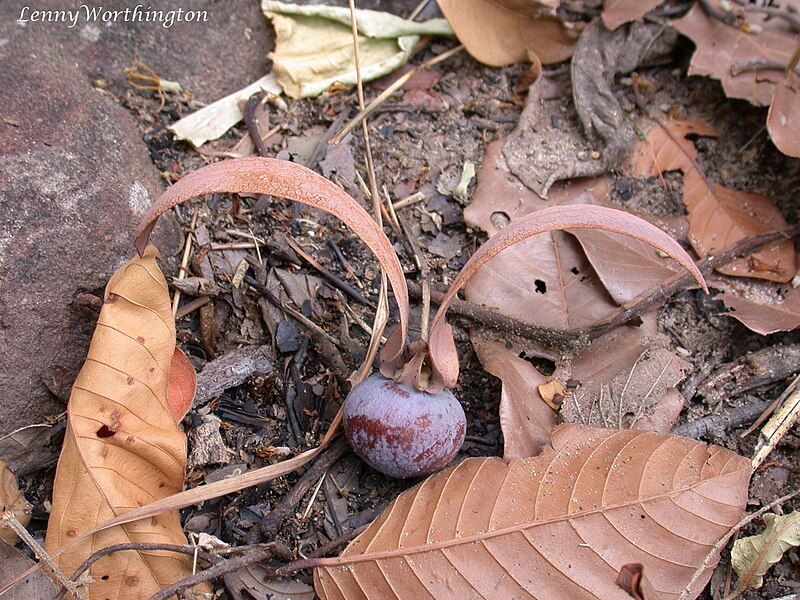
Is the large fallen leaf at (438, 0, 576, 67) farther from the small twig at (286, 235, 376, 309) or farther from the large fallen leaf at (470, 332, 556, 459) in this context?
the large fallen leaf at (470, 332, 556, 459)

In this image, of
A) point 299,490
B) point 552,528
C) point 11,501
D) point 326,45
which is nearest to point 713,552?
point 552,528

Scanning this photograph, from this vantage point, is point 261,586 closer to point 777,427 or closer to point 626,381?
point 626,381

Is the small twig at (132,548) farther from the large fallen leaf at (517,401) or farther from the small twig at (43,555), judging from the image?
the large fallen leaf at (517,401)

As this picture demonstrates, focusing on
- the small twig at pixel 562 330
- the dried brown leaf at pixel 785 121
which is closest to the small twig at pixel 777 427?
the small twig at pixel 562 330

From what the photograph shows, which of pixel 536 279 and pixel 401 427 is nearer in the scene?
pixel 401 427

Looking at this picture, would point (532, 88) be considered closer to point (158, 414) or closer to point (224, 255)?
point (224, 255)

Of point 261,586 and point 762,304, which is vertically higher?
point 762,304

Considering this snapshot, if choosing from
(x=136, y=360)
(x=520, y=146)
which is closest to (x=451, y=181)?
(x=520, y=146)
